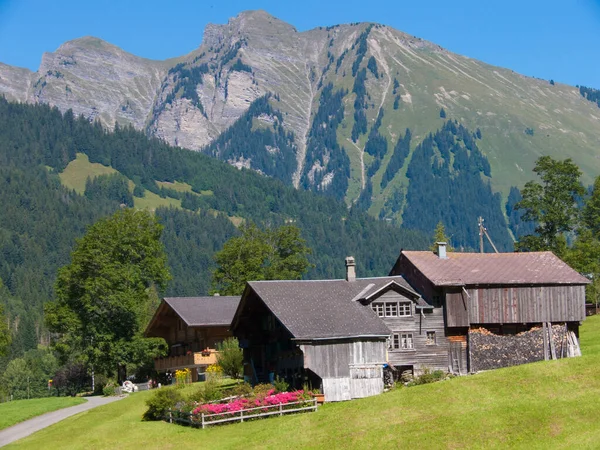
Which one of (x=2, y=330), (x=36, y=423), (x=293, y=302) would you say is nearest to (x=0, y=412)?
(x=36, y=423)

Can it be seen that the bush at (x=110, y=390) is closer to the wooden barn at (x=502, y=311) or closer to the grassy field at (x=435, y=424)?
the grassy field at (x=435, y=424)

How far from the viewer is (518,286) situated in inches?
2749

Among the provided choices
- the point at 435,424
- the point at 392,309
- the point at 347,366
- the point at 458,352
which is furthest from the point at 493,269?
the point at 435,424

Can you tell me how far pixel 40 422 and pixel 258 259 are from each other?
46935 mm

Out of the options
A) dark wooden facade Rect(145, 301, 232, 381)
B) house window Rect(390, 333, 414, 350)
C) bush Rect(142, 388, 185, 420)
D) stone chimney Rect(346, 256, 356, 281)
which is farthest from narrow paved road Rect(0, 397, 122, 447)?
house window Rect(390, 333, 414, 350)

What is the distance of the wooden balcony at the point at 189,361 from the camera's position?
83.2 m

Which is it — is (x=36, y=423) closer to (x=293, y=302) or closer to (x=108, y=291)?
(x=293, y=302)

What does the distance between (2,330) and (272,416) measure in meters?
40.1

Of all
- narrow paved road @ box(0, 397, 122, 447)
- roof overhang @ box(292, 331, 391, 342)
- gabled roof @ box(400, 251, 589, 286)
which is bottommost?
narrow paved road @ box(0, 397, 122, 447)

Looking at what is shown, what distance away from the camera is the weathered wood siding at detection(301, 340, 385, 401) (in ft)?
196

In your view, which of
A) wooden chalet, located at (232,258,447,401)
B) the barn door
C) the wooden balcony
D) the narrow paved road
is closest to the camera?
the narrow paved road

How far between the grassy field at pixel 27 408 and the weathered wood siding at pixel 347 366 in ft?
66.1

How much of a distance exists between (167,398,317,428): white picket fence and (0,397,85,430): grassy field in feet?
50.2

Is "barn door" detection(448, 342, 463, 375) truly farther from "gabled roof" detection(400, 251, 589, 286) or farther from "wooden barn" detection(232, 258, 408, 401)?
"wooden barn" detection(232, 258, 408, 401)
